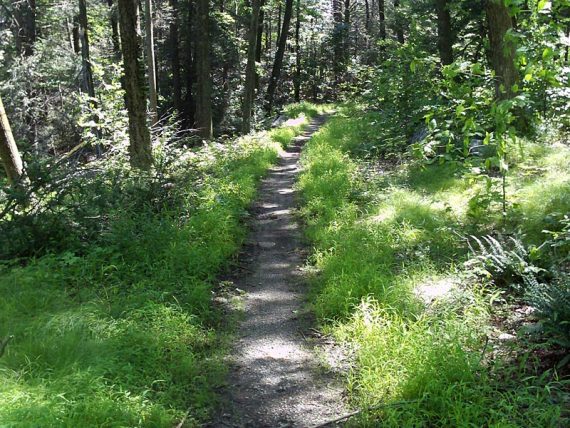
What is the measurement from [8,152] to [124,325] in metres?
5.25

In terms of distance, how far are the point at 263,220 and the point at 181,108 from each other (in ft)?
65.8

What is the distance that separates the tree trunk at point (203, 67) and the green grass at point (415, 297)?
23.0 feet

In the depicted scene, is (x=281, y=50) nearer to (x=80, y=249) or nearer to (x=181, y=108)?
(x=181, y=108)

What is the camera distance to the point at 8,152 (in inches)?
308

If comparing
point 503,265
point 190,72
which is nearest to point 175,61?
point 190,72

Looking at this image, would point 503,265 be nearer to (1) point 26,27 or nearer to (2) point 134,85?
(2) point 134,85

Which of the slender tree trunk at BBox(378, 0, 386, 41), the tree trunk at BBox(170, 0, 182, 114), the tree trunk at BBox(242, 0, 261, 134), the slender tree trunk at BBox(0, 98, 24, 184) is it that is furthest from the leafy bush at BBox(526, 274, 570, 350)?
the slender tree trunk at BBox(378, 0, 386, 41)

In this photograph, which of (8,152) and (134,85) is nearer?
(134,85)

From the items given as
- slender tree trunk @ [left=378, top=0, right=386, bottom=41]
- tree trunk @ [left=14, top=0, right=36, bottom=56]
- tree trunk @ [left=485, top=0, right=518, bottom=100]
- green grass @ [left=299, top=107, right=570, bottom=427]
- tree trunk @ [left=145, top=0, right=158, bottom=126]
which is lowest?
green grass @ [left=299, top=107, right=570, bottom=427]

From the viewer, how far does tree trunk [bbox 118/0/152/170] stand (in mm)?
7641

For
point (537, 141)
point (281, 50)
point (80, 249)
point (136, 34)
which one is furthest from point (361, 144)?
point (281, 50)

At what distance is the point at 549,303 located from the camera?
3656 mm

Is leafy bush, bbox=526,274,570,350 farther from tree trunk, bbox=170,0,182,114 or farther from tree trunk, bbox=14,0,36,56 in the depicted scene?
tree trunk, bbox=170,0,182,114

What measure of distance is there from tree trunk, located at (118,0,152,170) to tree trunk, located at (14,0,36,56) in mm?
13965
